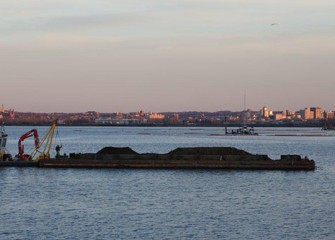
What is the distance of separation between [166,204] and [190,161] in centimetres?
2826

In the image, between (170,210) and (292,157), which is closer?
(170,210)

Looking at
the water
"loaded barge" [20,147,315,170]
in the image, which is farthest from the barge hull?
the water

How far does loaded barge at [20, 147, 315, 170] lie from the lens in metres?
79.8

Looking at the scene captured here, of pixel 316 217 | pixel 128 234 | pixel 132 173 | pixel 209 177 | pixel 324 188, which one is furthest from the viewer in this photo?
pixel 132 173

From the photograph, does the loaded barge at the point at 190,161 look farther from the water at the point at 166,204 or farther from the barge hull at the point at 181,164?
the water at the point at 166,204

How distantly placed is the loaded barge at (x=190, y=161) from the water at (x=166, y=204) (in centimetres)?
280

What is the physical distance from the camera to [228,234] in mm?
40938

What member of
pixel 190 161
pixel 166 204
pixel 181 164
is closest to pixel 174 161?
pixel 181 164

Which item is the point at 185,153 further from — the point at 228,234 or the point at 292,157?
the point at 228,234

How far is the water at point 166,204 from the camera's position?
41719 millimetres

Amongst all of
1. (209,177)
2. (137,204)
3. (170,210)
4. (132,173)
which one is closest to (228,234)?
(170,210)

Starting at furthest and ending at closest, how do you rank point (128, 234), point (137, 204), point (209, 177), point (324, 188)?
1. point (209, 177)
2. point (324, 188)
3. point (137, 204)
4. point (128, 234)

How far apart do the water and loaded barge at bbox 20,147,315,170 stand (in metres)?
2.80

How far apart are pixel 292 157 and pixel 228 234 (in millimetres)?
41750
